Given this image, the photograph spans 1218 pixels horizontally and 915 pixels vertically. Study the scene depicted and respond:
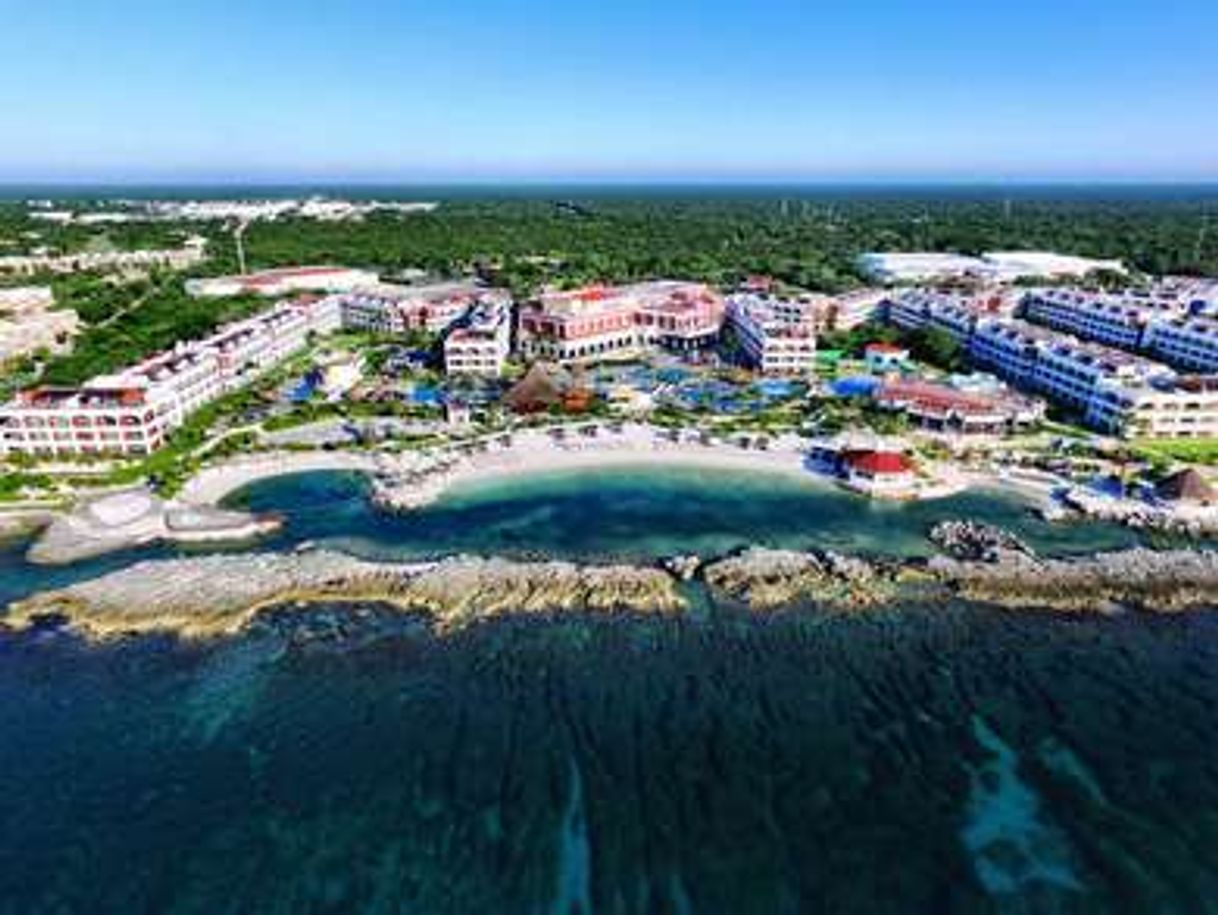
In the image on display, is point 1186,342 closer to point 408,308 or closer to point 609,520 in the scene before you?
point 609,520

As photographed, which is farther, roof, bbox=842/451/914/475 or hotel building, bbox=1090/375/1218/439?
hotel building, bbox=1090/375/1218/439

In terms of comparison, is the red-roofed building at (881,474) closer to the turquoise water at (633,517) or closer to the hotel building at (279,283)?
the turquoise water at (633,517)

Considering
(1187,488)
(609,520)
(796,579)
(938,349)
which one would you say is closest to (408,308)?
(609,520)

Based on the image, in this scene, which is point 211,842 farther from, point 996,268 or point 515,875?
point 996,268

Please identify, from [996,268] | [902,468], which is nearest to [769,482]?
[902,468]

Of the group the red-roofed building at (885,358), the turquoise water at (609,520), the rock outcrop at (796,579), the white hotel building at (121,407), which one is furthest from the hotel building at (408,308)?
the rock outcrop at (796,579)

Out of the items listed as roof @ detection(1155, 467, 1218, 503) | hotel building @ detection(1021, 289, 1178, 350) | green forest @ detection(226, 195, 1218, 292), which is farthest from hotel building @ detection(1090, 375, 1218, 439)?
green forest @ detection(226, 195, 1218, 292)

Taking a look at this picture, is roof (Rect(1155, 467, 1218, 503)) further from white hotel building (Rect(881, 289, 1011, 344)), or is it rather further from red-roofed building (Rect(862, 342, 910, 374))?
white hotel building (Rect(881, 289, 1011, 344))
